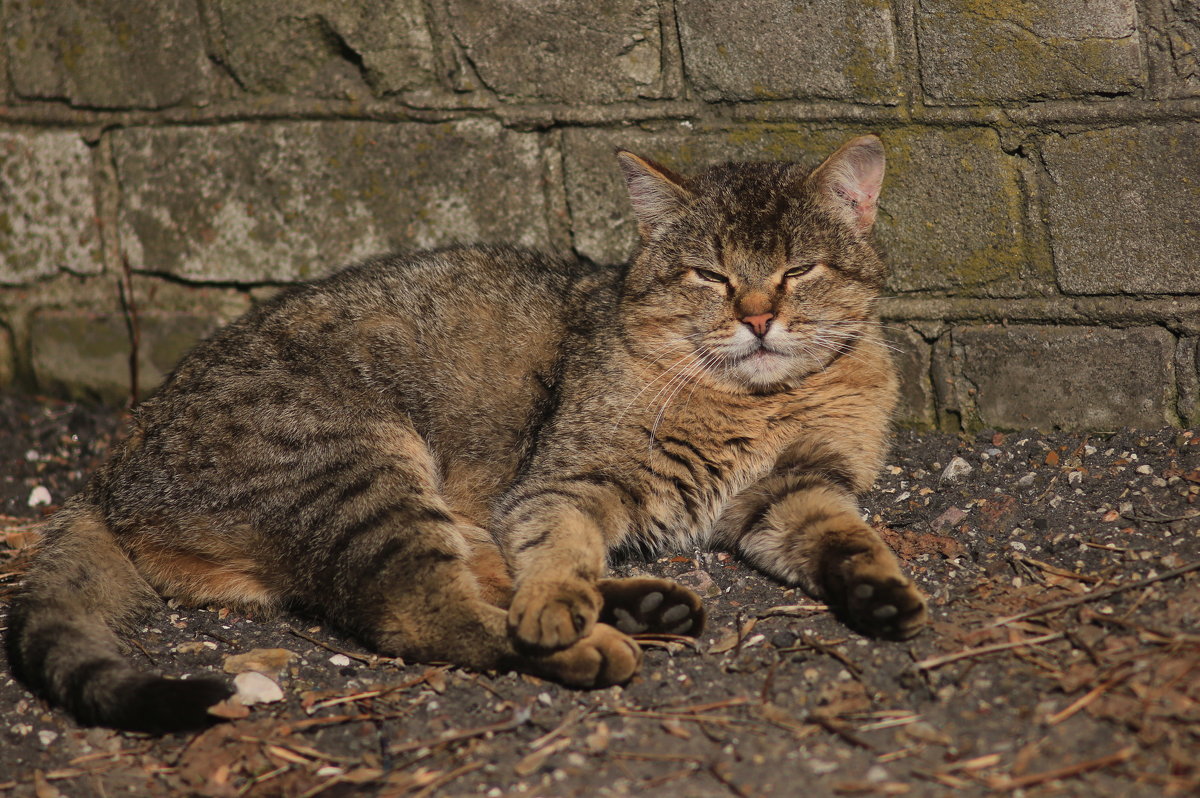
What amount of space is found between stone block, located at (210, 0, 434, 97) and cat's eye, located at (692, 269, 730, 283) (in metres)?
1.59

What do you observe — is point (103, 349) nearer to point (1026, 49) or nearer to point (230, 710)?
point (230, 710)

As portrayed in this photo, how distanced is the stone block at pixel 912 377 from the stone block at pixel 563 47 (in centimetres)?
143

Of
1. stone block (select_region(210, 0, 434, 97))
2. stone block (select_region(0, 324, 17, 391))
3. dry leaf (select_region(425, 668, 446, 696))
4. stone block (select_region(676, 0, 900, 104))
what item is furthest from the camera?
stone block (select_region(0, 324, 17, 391))

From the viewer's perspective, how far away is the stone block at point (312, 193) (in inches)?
169

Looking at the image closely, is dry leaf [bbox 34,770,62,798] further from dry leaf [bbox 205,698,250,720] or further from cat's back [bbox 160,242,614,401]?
cat's back [bbox 160,242,614,401]

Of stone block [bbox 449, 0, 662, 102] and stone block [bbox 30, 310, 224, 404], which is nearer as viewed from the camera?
stone block [bbox 449, 0, 662, 102]

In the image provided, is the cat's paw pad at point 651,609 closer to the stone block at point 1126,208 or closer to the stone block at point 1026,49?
the stone block at point 1126,208

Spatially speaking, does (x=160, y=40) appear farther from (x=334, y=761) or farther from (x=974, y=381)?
(x=974, y=381)

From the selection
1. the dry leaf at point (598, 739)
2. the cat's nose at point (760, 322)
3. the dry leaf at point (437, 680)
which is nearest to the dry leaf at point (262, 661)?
the dry leaf at point (437, 680)

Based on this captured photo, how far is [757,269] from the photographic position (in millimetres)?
3428

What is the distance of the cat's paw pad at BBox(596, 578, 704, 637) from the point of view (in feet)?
9.66

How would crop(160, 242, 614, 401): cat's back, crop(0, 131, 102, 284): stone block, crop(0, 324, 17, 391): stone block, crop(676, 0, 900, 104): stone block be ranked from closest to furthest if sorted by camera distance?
crop(160, 242, 614, 401): cat's back → crop(676, 0, 900, 104): stone block → crop(0, 131, 102, 284): stone block → crop(0, 324, 17, 391): stone block

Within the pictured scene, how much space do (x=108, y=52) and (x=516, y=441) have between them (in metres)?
2.80

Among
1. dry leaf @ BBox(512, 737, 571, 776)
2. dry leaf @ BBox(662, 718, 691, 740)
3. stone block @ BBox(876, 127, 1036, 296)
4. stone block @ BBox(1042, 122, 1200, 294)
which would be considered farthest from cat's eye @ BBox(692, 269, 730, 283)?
dry leaf @ BBox(512, 737, 571, 776)
